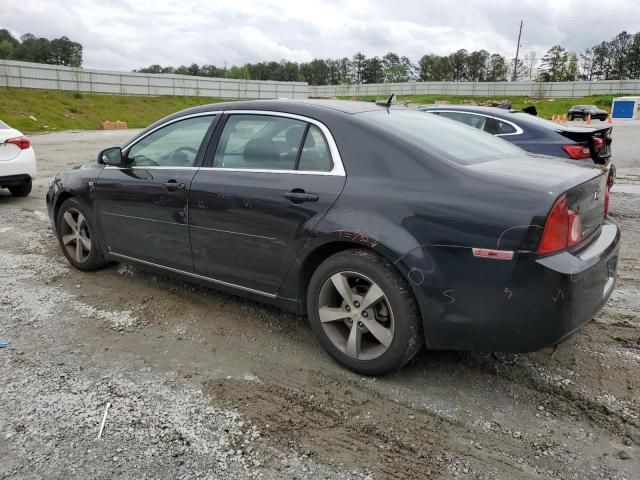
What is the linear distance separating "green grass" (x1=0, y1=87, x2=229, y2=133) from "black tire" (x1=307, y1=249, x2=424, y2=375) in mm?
32154

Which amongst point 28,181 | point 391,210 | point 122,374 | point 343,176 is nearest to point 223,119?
point 343,176

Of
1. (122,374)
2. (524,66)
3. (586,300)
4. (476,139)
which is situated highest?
(524,66)

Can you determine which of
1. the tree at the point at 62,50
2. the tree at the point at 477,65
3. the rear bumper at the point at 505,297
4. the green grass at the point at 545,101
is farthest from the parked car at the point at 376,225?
the tree at the point at 477,65

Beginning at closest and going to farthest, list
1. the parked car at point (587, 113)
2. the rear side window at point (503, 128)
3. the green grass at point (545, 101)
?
the rear side window at point (503, 128) → the parked car at point (587, 113) → the green grass at point (545, 101)

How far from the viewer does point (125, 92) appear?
46594 millimetres

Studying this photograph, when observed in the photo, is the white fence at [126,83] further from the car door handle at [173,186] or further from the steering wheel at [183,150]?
the car door handle at [173,186]

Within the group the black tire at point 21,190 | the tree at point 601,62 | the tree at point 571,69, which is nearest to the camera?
the black tire at point 21,190

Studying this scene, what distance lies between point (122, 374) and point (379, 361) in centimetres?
156

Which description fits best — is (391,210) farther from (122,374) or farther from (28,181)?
(28,181)

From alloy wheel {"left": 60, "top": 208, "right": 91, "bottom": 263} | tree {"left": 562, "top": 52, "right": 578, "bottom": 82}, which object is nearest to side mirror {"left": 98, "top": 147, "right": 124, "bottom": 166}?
alloy wheel {"left": 60, "top": 208, "right": 91, "bottom": 263}

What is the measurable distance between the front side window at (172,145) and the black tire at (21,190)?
5673mm

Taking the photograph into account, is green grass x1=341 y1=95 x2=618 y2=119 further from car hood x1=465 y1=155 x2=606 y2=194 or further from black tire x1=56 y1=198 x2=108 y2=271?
car hood x1=465 y1=155 x2=606 y2=194

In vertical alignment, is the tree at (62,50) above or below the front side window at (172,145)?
above

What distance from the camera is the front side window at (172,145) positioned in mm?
4117
